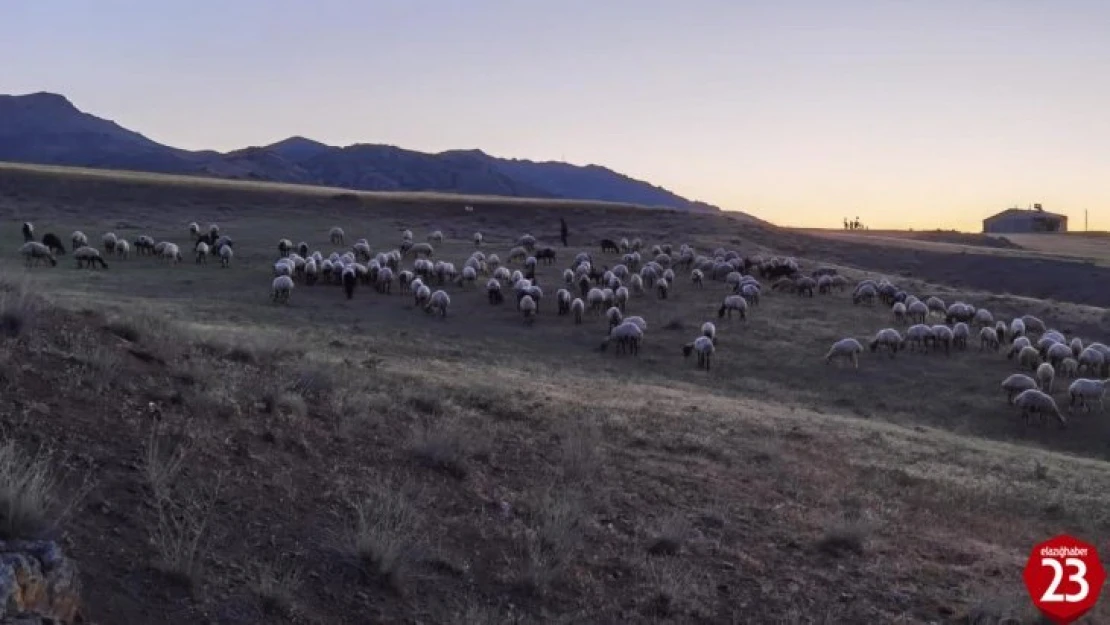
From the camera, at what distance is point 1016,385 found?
95.7 ft

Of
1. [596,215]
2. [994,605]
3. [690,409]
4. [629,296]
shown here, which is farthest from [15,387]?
[596,215]

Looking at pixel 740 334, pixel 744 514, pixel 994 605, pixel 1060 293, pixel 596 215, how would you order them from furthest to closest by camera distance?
pixel 596 215, pixel 1060 293, pixel 740 334, pixel 744 514, pixel 994 605

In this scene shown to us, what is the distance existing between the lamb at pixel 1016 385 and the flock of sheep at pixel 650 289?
0.04 m

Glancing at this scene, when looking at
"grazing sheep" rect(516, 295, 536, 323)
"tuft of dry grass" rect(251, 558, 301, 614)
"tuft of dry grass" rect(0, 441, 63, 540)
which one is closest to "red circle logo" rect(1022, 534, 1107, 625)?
"tuft of dry grass" rect(251, 558, 301, 614)

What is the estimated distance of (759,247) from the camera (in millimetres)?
71125

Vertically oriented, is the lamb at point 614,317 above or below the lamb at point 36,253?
below

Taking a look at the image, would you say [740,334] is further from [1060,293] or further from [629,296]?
[1060,293]

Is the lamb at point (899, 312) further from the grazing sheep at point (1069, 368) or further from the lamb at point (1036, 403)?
the lamb at point (1036, 403)

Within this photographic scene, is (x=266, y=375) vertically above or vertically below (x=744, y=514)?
above

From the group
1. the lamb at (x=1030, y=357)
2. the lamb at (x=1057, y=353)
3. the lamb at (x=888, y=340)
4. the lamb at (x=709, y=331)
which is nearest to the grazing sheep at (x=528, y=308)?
the lamb at (x=709, y=331)

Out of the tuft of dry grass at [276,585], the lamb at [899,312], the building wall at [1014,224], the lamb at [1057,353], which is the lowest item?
the lamb at [1057,353]

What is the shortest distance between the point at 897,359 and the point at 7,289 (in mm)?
28837

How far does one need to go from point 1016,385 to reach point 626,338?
12.1 metres

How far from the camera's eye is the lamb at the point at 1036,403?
27375 millimetres
